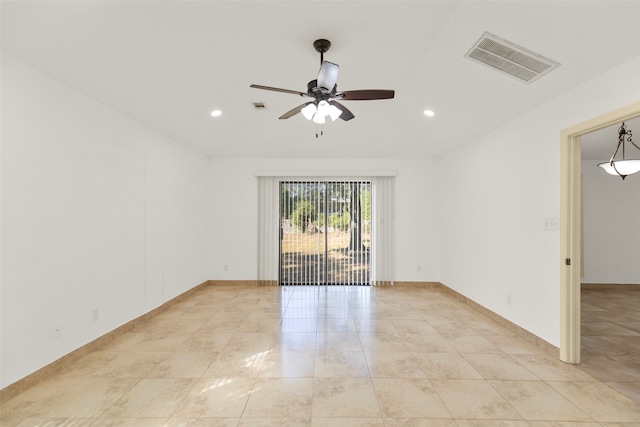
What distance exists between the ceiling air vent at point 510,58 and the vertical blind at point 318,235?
10.4 ft

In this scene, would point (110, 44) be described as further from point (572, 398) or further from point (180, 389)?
point (572, 398)

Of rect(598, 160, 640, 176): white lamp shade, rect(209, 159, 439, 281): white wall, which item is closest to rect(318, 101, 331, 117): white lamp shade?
rect(209, 159, 439, 281): white wall

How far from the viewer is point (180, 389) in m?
2.44

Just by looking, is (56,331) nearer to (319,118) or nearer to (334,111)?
(319,118)

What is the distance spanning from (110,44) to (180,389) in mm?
2829

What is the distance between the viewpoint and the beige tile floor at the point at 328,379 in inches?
83.0

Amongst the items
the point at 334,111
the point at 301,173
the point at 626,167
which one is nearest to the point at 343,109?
the point at 334,111

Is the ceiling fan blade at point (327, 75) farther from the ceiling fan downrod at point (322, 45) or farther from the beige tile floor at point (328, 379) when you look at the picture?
the beige tile floor at point (328, 379)

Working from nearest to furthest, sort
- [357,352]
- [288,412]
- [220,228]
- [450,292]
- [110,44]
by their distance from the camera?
[288,412] → [110,44] → [357,352] → [450,292] → [220,228]

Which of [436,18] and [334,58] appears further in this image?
[334,58]

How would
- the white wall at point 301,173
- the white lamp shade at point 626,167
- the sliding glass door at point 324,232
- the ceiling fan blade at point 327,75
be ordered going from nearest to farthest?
the ceiling fan blade at point 327,75 < the white lamp shade at point 626,167 < the white wall at point 301,173 < the sliding glass door at point 324,232

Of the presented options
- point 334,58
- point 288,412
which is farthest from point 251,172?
point 288,412

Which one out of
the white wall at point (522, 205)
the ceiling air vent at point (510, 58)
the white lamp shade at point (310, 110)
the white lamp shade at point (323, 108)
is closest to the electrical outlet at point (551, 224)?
the white wall at point (522, 205)

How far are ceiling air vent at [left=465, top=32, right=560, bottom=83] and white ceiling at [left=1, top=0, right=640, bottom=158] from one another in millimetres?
67
